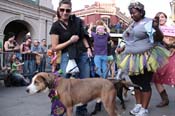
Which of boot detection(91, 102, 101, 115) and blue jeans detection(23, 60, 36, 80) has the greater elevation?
blue jeans detection(23, 60, 36, 80)

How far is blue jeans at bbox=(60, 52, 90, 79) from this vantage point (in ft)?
17.9

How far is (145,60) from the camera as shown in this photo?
5438 millimetres

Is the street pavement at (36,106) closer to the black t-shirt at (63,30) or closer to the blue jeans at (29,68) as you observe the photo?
the black t-shirt at (63,30)

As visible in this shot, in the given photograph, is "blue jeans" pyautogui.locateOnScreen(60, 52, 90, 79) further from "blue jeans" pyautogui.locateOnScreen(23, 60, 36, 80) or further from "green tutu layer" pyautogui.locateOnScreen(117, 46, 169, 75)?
"blue jeans" pyautogui.locateOnScreen(23, 60, 36, 80)

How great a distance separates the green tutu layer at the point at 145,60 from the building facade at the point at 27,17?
575 inches

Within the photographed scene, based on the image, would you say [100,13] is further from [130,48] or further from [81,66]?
[81,66]

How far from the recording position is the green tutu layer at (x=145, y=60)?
5445 millimetres

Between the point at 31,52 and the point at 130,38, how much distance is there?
306 inches

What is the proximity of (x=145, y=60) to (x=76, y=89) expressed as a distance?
1.27 m

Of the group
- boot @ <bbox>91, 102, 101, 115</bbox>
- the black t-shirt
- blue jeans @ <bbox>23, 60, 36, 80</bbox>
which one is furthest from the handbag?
blue jeans @ <bbox>23, 60, 36, 80</bbox>

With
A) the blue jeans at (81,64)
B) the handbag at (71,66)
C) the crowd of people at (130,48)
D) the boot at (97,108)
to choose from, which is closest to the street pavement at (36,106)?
the boot at (97,108)

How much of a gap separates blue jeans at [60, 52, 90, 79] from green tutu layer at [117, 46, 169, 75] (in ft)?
2.03

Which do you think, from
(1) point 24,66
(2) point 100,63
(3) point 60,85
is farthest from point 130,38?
(1) point 24,66

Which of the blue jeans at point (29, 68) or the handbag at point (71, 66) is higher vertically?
the handbag at point (71, 66)
